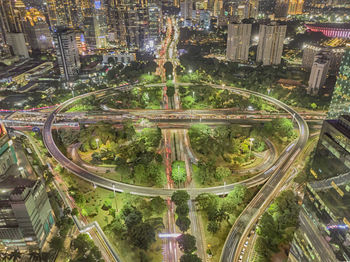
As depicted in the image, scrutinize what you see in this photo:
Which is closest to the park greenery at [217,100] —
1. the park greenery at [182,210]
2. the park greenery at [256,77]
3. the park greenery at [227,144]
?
the park greenery at [256,77]

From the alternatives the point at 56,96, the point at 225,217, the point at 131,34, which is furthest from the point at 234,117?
the point at 131,34

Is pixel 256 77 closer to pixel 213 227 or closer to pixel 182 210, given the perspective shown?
pixel 182 210

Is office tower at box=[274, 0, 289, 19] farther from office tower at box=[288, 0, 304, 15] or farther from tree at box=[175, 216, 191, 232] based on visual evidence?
tree at box=[175, 216, 191, 232]

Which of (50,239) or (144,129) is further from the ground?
(144,129)

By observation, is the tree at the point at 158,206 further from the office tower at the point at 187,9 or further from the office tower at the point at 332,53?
the office tower at the point at 187,9

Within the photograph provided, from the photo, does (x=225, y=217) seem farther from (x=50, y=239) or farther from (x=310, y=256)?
(x=50, y=239)
